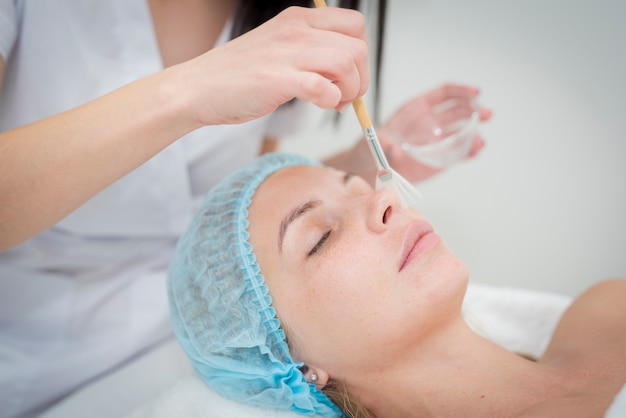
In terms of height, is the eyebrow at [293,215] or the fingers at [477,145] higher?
the eyebrow at [293,215]

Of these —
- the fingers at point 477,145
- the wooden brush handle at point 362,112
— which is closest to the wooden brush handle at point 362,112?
the wooden brush handle at point 362,112

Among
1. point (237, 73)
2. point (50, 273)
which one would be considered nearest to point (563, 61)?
point (237, 73)

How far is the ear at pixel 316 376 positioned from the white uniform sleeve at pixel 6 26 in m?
0.81

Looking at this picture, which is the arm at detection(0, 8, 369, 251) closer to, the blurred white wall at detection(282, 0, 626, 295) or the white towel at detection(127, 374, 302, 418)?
the white towel at detection(127, 374, 302, 418)

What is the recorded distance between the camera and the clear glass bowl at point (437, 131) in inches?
56.6

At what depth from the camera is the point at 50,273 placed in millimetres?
1417

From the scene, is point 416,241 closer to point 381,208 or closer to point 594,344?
point 381,208

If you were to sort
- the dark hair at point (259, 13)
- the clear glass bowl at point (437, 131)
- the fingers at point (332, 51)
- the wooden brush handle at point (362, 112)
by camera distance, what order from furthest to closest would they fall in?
the clear glass bowl at point (437, 131) < the dark hair at point (259, 13) < the wooden brush handle at point (362, 112) < the fingers at point (332, 51)

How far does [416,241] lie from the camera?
1.07 metres

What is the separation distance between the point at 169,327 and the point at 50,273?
34cm

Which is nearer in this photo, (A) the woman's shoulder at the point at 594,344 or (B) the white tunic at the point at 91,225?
(A) the woman's shoulder at the point at 594,344

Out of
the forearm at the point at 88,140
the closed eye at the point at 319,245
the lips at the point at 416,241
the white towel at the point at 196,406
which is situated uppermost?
the forearm at the point at 88,140

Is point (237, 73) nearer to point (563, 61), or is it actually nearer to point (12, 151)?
point (12, 151)

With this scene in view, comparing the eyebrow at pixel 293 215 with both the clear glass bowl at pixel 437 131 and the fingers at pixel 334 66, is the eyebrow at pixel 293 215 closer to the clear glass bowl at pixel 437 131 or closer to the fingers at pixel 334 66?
Result: the fingers at pixel 334 66
